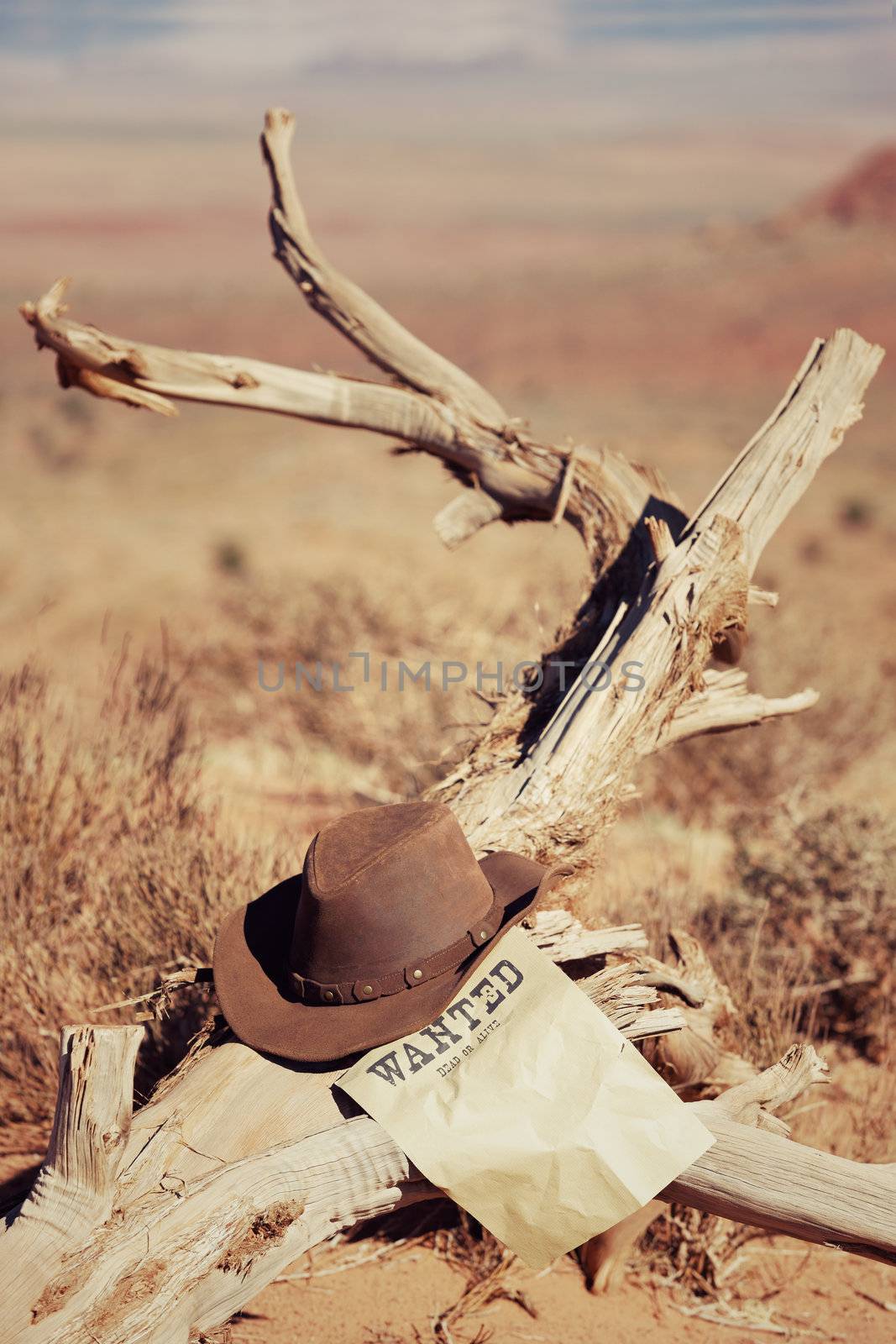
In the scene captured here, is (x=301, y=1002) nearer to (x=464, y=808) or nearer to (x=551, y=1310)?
(x=464, y=808)

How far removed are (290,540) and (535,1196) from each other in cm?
1520

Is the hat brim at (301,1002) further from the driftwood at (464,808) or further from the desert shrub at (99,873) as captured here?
the desert shrub at (99,873)

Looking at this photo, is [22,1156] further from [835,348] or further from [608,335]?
[608,335]

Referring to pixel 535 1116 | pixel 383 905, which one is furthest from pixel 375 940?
pixel 535 1116

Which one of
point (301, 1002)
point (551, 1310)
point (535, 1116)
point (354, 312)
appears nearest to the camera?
point (535, 1116)

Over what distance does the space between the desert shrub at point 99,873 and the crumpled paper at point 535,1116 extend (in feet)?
4.07

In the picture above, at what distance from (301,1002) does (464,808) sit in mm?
721

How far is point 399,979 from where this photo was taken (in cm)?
207

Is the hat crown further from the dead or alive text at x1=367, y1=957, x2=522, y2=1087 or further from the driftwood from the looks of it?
the driftwood

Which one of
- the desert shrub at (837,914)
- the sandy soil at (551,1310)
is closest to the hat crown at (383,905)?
the sandy soil at (551,1310)

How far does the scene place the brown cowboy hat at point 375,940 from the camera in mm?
2055

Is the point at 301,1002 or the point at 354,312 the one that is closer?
the point at 301,1002

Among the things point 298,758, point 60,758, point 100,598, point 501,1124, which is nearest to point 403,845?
point 501,1124

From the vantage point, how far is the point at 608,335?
195ft
